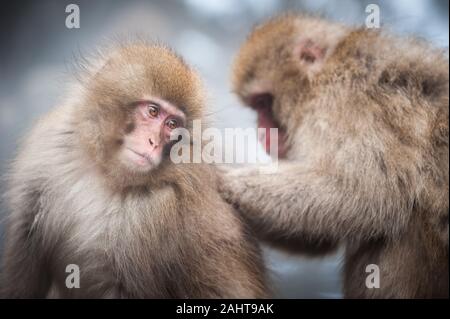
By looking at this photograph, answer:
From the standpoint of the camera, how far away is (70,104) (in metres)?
1.72

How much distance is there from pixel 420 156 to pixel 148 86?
2.82ft

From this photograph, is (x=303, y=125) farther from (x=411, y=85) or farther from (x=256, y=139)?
(x=411, y=85)

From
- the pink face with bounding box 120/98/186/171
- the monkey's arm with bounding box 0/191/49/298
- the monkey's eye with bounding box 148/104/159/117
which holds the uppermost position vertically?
the monkey's eye with bounding box 148/104/159/117

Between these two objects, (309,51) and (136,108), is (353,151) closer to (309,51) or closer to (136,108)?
(309,51)

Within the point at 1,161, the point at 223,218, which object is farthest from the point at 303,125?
the point at 1,161

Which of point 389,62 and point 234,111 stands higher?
point 389,62

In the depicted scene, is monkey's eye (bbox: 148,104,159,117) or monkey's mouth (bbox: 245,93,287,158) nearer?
monkey's eye (bbox: 148,104,159,117)

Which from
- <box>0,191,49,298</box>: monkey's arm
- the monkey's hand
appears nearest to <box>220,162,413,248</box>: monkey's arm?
the monkey's hand

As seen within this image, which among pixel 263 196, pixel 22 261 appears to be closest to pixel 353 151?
pixel 263 196

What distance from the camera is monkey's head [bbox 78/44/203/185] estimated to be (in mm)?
1605

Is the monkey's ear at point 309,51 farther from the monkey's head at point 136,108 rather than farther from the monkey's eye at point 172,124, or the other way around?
the monkey's eye at point 172,124

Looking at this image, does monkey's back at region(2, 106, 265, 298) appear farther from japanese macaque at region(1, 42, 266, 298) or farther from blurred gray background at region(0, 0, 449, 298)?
blurred gray background at region(0, 0, 449, 298)

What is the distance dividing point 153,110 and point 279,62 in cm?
50

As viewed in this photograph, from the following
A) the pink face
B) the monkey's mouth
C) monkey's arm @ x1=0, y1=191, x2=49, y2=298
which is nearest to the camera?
the pink face
